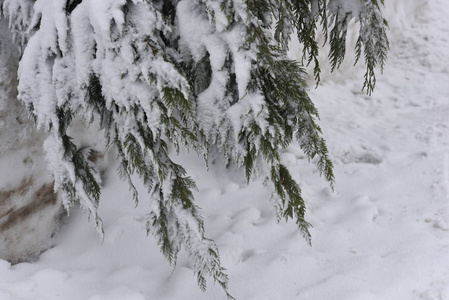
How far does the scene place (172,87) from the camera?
1506 mm

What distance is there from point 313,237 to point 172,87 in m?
1.52

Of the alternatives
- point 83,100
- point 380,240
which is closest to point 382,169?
point 380,240

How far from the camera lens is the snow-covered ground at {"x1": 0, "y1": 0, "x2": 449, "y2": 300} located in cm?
219

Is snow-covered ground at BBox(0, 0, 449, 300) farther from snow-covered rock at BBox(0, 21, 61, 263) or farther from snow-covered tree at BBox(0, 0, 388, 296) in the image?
snow-covered tree at BBox(0, 0, 388, 296)

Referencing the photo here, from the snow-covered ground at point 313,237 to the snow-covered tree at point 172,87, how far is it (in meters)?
0.60

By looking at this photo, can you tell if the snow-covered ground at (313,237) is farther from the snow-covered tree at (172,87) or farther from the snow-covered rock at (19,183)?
the snow-covered tree at (172,87)

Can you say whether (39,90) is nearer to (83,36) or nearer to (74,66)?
(74,66)

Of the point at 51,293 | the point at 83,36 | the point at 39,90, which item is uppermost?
the point at 83,36

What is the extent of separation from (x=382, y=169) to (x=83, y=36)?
2.45 meters

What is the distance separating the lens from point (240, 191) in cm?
298

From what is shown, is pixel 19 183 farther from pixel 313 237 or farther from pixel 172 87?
pixel 313 237

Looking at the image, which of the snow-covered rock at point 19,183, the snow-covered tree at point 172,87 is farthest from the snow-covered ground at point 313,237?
the snow-covered tree at point 172,87

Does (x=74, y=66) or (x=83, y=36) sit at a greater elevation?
(x=83, y=36)

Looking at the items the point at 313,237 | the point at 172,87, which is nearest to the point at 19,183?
the point at 172,87
